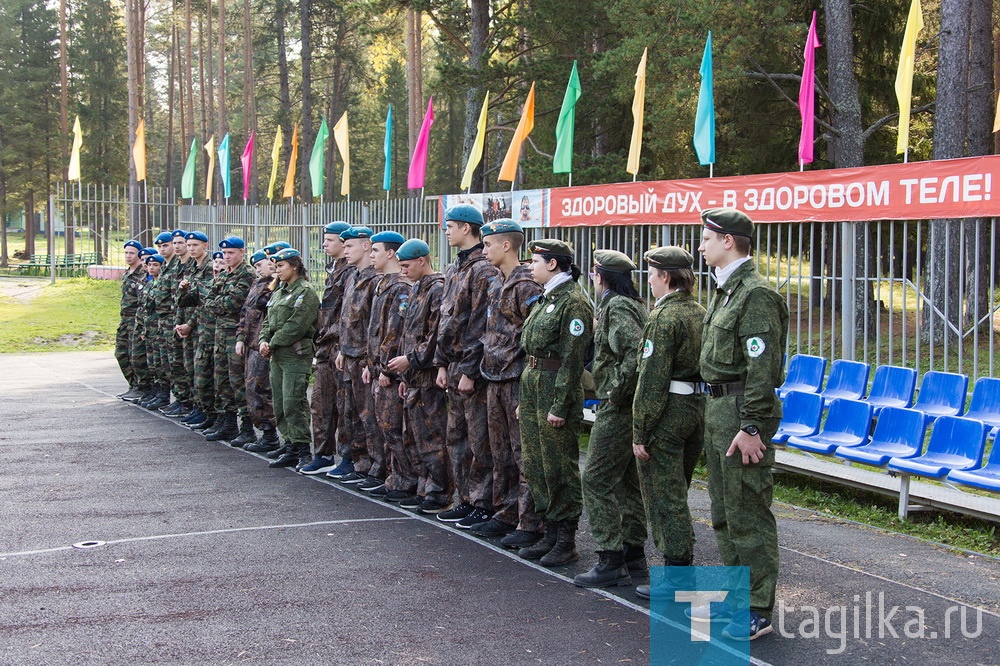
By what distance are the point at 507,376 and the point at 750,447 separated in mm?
2212

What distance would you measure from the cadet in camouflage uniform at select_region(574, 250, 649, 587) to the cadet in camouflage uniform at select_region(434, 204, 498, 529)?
3.93ft

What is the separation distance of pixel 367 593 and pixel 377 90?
5364 cm

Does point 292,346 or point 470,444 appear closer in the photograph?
point 470,444

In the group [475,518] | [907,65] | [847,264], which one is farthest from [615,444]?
[907,65]

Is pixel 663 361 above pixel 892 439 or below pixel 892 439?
above

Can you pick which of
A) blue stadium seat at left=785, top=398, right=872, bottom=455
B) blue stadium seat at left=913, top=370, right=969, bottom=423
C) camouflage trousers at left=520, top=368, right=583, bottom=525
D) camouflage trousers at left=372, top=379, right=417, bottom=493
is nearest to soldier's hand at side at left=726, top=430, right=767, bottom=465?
camouflage trousers at left=520, top=368, right=583, bottom=525

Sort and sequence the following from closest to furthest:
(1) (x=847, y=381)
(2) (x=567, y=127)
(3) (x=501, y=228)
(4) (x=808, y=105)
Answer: (3) (x=501, y=228) → (1) (x=847, y=381) → (4) (x=808, y=105) → (2) (x=567, y=127)

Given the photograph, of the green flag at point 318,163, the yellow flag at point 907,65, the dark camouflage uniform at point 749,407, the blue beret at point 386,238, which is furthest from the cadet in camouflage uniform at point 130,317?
the dark camouflage uniform at point 749,407

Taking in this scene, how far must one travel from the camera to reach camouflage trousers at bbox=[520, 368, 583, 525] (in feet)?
19.8

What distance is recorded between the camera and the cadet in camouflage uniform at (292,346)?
360 inches

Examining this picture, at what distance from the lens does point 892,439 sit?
7461 mm

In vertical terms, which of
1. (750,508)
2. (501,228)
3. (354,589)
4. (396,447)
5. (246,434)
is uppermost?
(501,228)

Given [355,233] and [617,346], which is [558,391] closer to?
[617,346]

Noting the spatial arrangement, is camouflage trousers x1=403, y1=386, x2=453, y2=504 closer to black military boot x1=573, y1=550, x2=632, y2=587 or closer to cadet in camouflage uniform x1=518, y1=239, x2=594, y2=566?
cadet in camouflage uniform x1=518, y1=239, x2=594, y2=566
